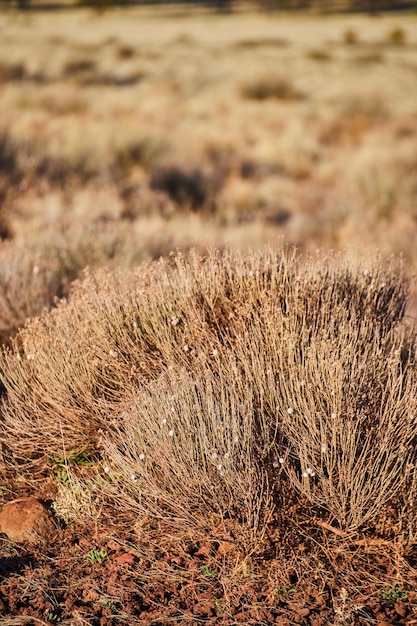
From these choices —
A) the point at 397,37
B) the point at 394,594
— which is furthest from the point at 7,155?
the point at 397,37

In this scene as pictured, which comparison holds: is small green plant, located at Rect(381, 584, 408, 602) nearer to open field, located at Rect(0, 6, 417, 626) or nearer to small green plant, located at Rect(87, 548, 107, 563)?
open field, located at Rect(0, 6, 417, 626)

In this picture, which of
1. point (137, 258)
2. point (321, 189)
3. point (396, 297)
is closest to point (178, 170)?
point (321, 189)

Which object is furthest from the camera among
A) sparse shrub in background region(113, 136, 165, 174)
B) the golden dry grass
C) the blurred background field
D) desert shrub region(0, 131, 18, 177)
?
sparse shrub in background region(113, 136, 165, 174)

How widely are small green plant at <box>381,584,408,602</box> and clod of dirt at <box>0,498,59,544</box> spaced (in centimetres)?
159

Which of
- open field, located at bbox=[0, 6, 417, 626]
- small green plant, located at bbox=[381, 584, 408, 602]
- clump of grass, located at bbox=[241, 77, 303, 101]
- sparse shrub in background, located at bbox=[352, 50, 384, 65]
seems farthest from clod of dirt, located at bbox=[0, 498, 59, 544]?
sparse shrub in background, located at bbox=[352, 50, 384, 65]

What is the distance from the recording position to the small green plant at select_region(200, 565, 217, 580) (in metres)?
3.41

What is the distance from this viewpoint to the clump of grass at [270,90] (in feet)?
86.2

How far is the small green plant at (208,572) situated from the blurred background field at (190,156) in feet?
8.04

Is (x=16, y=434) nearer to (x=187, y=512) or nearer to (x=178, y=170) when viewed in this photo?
(x=187, y=512)

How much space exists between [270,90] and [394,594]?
25.0 meters

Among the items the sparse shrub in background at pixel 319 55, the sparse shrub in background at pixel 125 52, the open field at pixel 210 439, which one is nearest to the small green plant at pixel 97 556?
the open field at pixel 210 439

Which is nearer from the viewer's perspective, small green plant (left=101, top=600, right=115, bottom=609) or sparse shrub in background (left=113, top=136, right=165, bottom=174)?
small green plant (left=101, top=600, right=115, bottom=609)

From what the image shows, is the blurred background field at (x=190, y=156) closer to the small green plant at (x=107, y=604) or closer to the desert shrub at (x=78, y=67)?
the desert shrub at (x=78, y=67)

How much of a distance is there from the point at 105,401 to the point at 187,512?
90 cm
